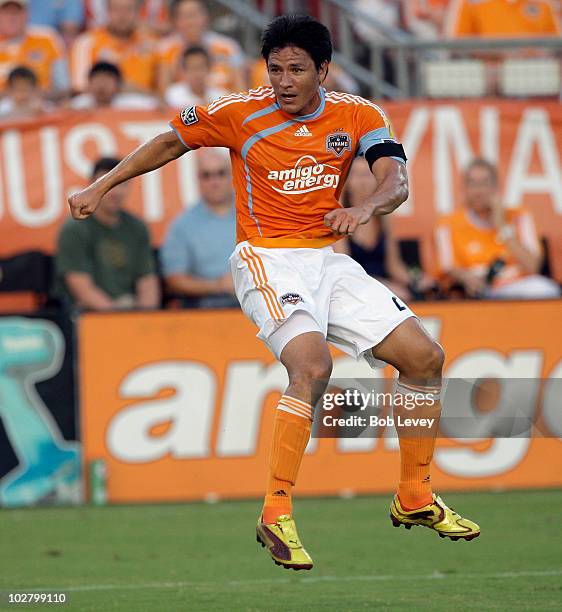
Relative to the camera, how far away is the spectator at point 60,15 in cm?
1594

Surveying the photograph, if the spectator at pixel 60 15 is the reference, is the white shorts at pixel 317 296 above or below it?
below

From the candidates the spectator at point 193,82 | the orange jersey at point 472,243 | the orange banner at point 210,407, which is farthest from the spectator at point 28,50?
the orange jersey at point 472,243

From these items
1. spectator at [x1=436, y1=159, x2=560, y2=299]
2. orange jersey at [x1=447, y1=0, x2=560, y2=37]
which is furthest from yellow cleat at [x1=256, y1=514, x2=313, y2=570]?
orange jersey at [x1=447, y1=0, x2=560, y2=37]

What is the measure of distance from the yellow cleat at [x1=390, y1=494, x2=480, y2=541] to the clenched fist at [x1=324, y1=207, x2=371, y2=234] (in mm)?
1598

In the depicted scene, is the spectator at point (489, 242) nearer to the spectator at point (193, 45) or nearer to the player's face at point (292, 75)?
the spectator at point (193, 45)

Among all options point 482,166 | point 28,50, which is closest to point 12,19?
point 28,50

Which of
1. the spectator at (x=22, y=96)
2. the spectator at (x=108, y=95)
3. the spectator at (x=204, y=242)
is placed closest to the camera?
the spectator at (x=204, y=242)

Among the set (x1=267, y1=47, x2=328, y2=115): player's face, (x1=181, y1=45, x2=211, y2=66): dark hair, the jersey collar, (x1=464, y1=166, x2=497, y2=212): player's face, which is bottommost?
(x1=464, y1=166, x2=497, y2=212): player's face

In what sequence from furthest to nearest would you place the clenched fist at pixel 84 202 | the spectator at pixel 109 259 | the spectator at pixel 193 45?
1. the spectator at pixel 193 45
2. the spectator at pixel 109 259
3. the clenched fist at pixel 84 202

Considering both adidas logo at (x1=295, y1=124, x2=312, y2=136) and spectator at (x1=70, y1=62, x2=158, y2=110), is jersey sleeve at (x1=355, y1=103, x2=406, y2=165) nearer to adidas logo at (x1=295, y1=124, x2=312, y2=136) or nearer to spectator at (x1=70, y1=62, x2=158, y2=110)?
adidas logo at (x1=295, y1=124, x2=312, y2=136)

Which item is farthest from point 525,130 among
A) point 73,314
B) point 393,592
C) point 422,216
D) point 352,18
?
point 393,592

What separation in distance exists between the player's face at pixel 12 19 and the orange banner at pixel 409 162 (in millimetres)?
1724

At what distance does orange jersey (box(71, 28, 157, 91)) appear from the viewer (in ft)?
49.9

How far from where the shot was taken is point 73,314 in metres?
11.8
